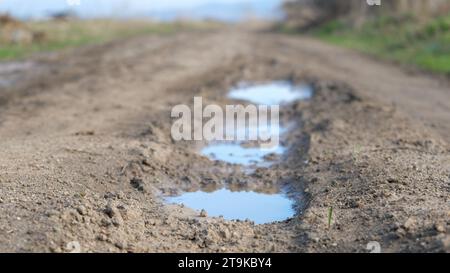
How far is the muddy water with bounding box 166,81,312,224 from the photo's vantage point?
5476 millimetres

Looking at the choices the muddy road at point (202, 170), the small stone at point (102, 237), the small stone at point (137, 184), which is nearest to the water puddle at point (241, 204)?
the muddy road at point (202, 170)

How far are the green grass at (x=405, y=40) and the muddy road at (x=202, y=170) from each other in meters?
3.46

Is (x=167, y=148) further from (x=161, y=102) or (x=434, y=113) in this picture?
(x=434, y=113)

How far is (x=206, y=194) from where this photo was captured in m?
5.99

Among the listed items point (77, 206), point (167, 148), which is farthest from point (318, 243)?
point (167, 148)

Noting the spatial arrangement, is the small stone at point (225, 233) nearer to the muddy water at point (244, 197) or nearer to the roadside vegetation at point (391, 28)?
the muddy water at point (244, 197)

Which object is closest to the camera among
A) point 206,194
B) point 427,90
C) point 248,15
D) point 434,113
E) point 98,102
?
point 206,194

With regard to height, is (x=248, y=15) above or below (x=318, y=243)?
below

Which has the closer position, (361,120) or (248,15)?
(361,120)

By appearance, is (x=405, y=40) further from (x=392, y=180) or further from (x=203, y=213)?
(x=203, y=213)

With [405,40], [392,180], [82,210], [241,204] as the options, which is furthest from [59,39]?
[82,210]

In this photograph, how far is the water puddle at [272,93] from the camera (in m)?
10.4

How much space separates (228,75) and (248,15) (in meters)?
52.4

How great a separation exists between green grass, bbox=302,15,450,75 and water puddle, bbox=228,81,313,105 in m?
3.85
